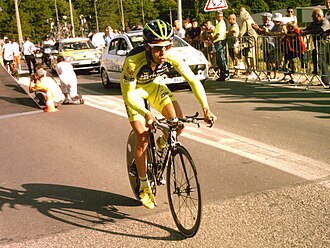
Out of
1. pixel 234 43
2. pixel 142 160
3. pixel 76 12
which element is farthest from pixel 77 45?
pixel 76 12

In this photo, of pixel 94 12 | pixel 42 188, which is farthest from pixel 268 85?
pixel 94 12

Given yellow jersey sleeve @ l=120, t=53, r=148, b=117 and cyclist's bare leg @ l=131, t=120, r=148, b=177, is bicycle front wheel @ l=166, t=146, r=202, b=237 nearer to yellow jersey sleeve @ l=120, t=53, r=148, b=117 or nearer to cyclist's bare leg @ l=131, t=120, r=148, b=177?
cyclist's bare leg @ l=131, t=120, r=148, b=177

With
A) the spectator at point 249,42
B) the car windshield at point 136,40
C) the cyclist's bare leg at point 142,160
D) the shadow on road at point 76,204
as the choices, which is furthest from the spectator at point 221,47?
the cyclist's bare leg at point 142,160

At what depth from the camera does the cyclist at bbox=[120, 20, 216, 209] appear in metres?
4.72

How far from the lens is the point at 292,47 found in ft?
47.1

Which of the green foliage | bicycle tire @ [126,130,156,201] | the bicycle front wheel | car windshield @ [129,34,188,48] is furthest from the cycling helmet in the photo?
the green foliage

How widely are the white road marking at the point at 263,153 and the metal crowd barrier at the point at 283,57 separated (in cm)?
509

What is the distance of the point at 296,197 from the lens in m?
5.48

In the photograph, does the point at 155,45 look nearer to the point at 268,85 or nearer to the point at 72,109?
the point at 72,109

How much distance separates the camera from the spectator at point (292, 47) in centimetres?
1404

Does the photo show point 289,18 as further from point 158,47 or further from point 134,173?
point 158,47

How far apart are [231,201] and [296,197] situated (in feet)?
2.20

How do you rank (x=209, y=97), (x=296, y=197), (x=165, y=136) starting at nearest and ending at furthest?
(x=165, y=136), (x=296, y=197), (x=209, y=97)

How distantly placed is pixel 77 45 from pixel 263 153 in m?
20.8
